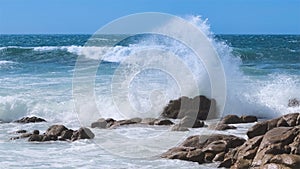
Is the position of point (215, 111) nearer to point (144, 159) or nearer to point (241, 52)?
point (144, 159)

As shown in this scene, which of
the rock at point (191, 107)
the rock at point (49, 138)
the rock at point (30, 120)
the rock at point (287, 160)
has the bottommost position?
the rock at point (287, 160)

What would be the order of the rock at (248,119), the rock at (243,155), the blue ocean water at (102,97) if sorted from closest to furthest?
the rock at (243,155)
the blue ocean water at (102,97)
the rock at (248,119)

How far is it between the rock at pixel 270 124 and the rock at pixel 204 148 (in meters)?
0.34

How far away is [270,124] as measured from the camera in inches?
376

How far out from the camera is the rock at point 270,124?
930 centimetres

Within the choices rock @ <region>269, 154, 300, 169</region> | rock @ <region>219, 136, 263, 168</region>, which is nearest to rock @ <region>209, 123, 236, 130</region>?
rock @ <region>219, 136, 263, 168</region>

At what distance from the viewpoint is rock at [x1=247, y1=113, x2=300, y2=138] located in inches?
366

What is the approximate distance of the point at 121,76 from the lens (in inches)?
714

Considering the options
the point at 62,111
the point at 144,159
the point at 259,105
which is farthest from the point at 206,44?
the point at 144,159

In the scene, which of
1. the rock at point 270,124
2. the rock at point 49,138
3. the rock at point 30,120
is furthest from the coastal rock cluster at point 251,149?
the rock at point 30,120

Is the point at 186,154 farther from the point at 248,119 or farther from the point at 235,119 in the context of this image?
the point at 248,119

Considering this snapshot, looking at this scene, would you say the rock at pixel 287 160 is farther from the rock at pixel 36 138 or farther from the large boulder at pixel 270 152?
the rock at pixel 36 138

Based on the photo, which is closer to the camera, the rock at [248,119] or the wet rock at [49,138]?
the wet rock at [49,138]

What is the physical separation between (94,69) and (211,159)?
13.9m
